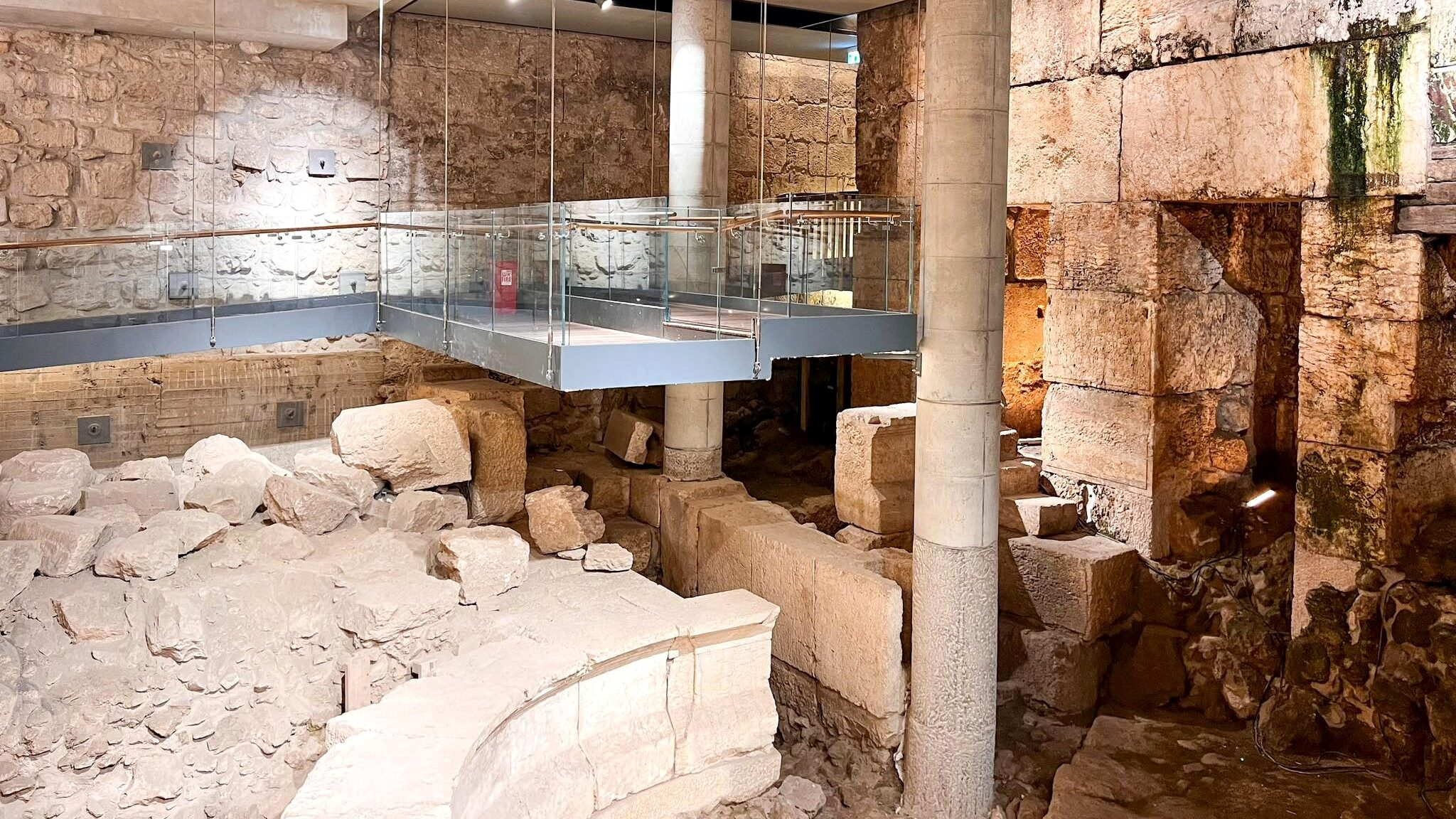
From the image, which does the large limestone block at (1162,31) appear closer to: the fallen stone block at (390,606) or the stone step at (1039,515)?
the stone step at (1039,515)

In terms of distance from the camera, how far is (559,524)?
7.70 m

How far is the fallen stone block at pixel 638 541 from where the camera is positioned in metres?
8.77

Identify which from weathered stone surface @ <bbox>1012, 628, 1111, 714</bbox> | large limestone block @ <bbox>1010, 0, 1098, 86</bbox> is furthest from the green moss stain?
weathered stone surface @ <bbox>1012, 628, 1111, 714</bbox>

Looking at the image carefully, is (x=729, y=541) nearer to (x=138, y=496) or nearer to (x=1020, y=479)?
(x=1020, y=479)

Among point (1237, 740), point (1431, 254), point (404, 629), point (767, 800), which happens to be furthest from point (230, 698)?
point (1431, 254)

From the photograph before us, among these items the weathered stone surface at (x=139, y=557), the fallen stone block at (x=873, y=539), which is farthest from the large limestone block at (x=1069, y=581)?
the weathered stone surface at (x=139, y=557)

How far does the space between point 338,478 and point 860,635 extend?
11.7ft

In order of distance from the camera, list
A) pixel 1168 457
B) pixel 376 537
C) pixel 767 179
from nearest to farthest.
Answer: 1. pixel 376 537
2. pixel 1168 457
3. pixel 767 179

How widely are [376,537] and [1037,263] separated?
20.0 ft

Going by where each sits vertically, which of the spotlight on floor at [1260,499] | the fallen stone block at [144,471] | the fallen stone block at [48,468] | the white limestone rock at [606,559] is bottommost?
the white limestone rock at [606,559]

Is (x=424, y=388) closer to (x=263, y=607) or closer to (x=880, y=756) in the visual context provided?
(x=263, y=607)

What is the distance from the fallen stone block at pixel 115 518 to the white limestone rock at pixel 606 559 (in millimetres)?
2661

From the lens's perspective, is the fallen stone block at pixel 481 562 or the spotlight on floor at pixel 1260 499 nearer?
the fallen stone block at pixel 481 562

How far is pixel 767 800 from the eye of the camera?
6590 mm
